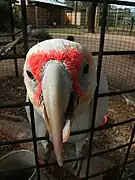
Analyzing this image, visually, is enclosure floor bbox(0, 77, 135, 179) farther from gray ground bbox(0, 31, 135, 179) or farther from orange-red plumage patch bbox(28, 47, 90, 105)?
orange-red plumage patch bbox(28, 47, 90, 105)

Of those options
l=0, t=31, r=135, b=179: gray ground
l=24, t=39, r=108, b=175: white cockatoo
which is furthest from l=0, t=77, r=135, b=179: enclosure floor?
l=24, t=39, r=108, b=175: white cockatoo

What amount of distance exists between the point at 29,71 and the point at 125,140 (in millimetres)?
1238

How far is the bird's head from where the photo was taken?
2.10 feet

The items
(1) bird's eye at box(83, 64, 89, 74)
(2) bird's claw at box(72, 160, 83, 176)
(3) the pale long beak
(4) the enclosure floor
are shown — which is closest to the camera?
(3) the pale long beak

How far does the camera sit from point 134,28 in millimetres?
6734

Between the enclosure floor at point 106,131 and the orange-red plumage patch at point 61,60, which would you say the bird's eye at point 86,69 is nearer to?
the orange-red plumage patch at point 61,60

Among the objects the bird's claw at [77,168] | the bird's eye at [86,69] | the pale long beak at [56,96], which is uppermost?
the bird's eye at [86,69]

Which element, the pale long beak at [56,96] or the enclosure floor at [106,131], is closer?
the pale long beak at [56,96]

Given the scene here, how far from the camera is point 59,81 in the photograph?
0.64 metres

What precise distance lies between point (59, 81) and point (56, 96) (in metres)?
0.04

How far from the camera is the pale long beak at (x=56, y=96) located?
63 centimetres

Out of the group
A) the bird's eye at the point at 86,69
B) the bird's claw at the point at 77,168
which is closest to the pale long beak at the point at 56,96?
the bird's eye at the point at 86,69

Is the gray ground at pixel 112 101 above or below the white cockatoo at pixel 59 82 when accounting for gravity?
below

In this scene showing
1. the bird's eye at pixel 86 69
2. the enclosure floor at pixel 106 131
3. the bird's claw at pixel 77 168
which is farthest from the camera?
the enclosure floor at pixel 106 131
